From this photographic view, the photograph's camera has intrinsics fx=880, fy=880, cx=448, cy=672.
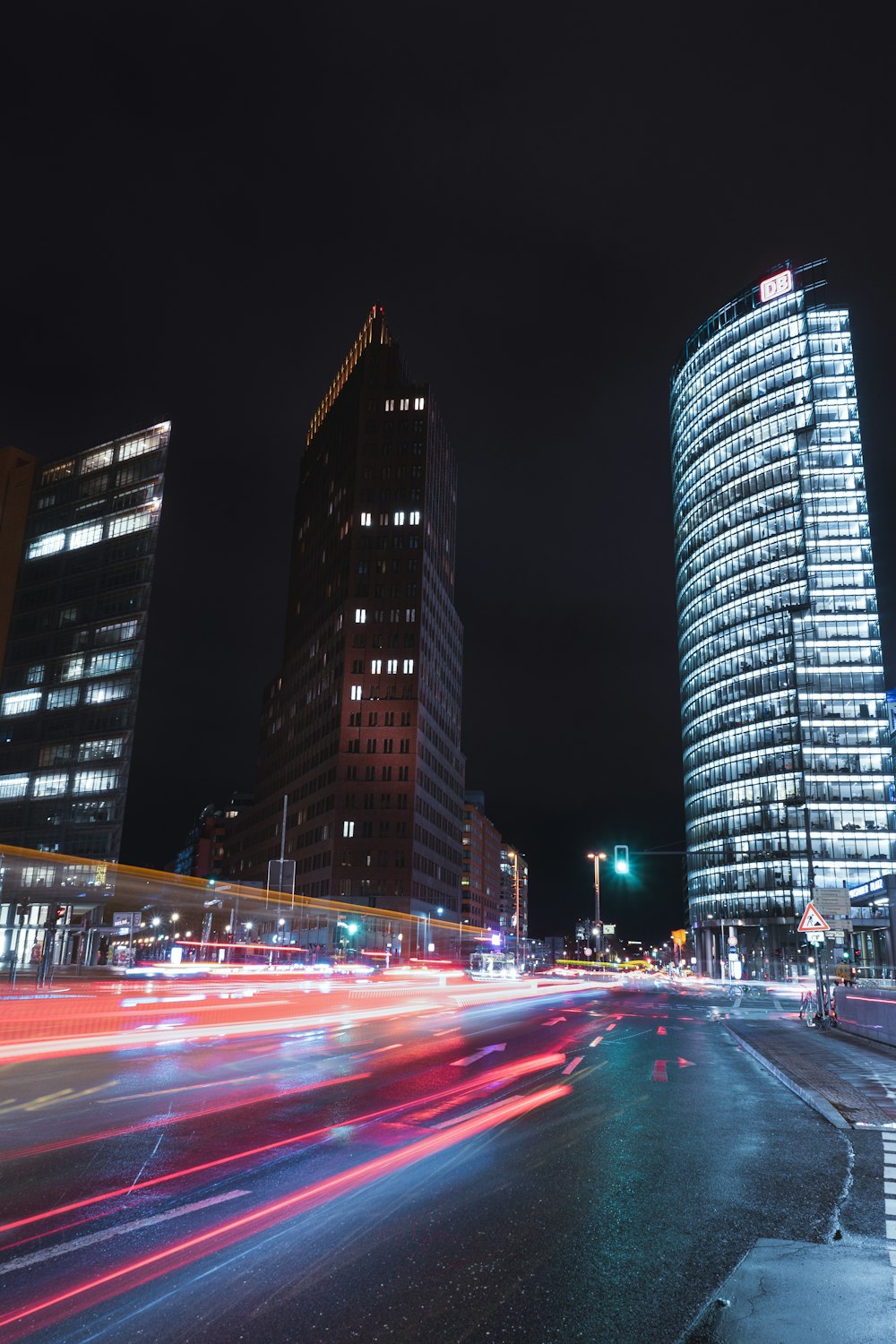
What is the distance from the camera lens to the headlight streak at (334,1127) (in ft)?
23.2

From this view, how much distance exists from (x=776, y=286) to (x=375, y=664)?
83076 millimetres

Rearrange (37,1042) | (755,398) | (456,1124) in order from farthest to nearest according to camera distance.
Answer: (755,398), (37,1042), (456,1124)

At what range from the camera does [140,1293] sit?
530 cm

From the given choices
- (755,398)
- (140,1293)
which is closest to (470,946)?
(755,398)

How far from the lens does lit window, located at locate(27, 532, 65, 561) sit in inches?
3720

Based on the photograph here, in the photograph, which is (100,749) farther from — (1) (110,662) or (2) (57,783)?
(1) (110,662)

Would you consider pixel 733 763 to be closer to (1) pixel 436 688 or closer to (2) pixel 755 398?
(1) pixel 436 688

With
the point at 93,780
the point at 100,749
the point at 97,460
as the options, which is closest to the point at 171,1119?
the point at 93,780

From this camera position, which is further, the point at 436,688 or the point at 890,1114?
the point at 436,688

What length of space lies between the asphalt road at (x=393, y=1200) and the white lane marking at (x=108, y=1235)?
0.08 ft

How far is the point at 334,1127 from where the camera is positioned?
34.0 ft

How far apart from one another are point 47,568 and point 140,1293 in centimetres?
9912

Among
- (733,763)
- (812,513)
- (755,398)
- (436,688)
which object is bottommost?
(733,763)

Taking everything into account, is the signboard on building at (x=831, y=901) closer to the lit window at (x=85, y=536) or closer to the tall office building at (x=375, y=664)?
the tall office building at (x=375, y=664)
